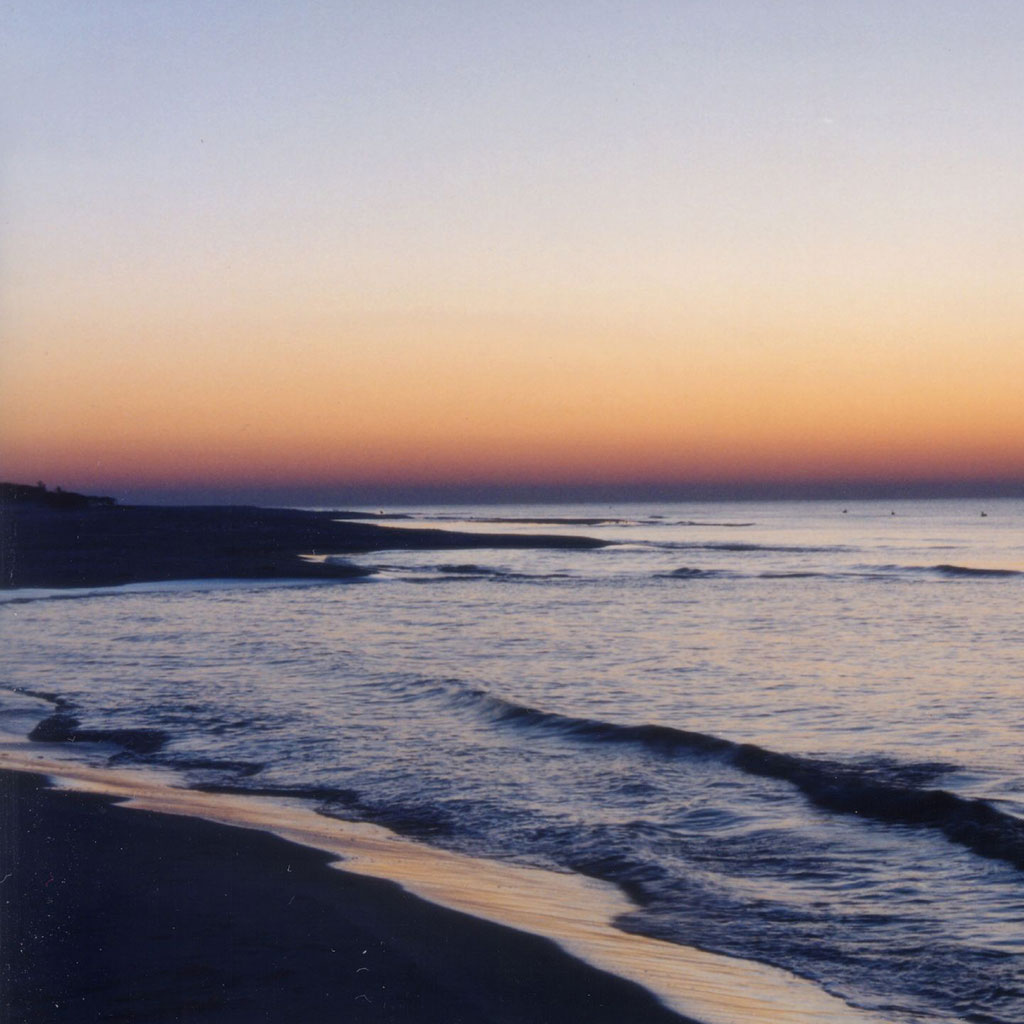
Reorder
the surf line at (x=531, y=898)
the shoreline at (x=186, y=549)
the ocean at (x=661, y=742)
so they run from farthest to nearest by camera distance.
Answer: the shoreline at (x=186, y=549), the ocean at (x=661, y=742), the surf line at (x=531, y=898)

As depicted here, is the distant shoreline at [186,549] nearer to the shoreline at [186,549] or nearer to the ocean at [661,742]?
the shoreline at [186,549]

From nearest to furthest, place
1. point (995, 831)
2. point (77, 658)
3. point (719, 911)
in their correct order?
1. point (719, 911)
2. point (995, 831)
3. point (77, 658)

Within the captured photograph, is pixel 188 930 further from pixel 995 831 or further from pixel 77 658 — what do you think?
pixel 77 658

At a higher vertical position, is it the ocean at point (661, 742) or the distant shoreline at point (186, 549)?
the distant shoreline at point (186, 549)

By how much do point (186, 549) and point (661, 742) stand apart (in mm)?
47901

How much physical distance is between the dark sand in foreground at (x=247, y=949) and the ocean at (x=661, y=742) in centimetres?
149

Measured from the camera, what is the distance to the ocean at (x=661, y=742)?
7402 millimetres

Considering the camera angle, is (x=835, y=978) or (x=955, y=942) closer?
(x=835, y=978)

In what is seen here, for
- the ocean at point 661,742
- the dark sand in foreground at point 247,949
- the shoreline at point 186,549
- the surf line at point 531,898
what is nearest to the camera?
the dark sand in foreground at point 247,949

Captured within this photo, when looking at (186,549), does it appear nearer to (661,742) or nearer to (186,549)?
(186,549)

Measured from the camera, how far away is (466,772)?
38.6 feet

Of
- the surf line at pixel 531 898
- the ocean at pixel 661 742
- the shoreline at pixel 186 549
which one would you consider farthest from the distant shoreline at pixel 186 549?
the surf line at pixel 531 898

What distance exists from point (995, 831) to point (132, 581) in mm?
35200

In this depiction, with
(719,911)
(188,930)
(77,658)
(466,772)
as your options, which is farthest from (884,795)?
(77,658)
